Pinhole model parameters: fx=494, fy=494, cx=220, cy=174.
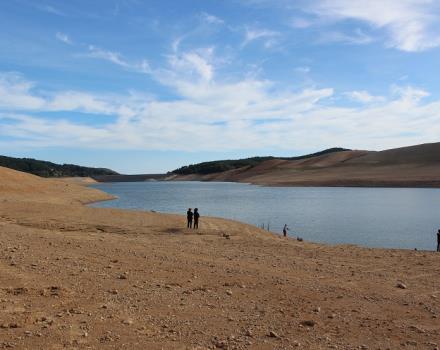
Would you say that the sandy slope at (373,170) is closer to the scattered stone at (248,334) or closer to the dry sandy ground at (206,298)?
the dry sandy ground at (206,298)

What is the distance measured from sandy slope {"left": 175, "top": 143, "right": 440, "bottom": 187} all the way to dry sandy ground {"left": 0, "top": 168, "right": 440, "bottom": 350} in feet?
336

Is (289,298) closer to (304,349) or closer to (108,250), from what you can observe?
(304,349)

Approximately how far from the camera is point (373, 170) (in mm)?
146375

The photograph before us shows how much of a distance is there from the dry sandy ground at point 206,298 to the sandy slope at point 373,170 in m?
102

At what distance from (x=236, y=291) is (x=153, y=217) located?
2482 centimetres

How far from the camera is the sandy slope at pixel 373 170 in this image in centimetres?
12062

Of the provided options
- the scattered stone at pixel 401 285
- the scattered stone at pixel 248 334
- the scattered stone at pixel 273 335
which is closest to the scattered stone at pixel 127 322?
the scattered stone at pixel 248 334

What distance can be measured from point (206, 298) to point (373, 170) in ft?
473

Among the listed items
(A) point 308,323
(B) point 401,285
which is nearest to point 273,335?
(A) point 308,323

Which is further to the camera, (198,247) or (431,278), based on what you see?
(198,247)

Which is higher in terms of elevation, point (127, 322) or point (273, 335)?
point (127, 322)

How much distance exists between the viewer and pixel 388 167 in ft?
483

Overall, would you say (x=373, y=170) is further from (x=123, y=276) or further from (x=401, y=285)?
(x=123, y=276)

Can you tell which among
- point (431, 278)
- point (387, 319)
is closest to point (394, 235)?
point (431, 278)
